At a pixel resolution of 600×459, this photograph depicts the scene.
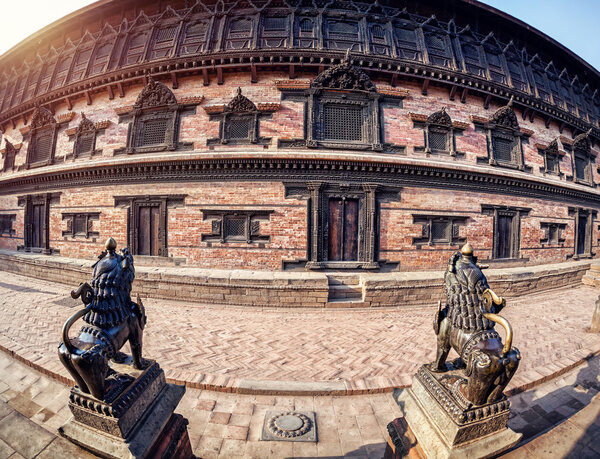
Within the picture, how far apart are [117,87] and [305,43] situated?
8.74m

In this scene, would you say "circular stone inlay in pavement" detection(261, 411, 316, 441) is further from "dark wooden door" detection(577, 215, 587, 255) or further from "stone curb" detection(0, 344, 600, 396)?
"dark wooden door" detection(577, 215, 587, 255)

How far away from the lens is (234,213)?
8.88m

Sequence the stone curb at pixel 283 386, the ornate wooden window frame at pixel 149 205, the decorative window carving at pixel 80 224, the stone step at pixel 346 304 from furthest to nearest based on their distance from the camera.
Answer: the decorative window carving at pixel 80 224
the ornate wooden window frame at pixel 149 205
the stone step at pixel 346 304
the stone curb at pixel 283 386

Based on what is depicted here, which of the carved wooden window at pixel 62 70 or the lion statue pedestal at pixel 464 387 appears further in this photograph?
the carved wooden window at pixel 62 70

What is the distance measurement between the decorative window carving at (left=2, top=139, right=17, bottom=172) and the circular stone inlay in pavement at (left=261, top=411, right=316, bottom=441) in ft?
68.3

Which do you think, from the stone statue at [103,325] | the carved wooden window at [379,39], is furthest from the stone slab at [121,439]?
the carved wooden window at [379,39]

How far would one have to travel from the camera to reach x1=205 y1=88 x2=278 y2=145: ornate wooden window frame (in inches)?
359

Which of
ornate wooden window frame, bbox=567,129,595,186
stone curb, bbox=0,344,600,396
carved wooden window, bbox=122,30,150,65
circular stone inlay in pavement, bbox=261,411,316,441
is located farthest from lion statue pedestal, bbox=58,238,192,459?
ornate wooden window frame, bbox=567,129,595,186

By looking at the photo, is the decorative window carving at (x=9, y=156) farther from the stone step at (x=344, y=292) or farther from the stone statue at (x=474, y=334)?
the stone statue at (x=474, y=334)

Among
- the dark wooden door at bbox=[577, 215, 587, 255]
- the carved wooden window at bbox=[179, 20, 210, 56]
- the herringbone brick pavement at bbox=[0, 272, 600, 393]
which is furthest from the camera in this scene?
the dark wooden door at bbox=[577, 215, 587, 255]

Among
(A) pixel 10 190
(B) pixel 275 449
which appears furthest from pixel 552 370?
Answer: (A) pixel 10 190

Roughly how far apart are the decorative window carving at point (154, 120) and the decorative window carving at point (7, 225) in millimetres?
10104

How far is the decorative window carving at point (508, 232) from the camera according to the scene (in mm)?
10404

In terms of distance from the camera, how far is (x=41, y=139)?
12.8 meters
